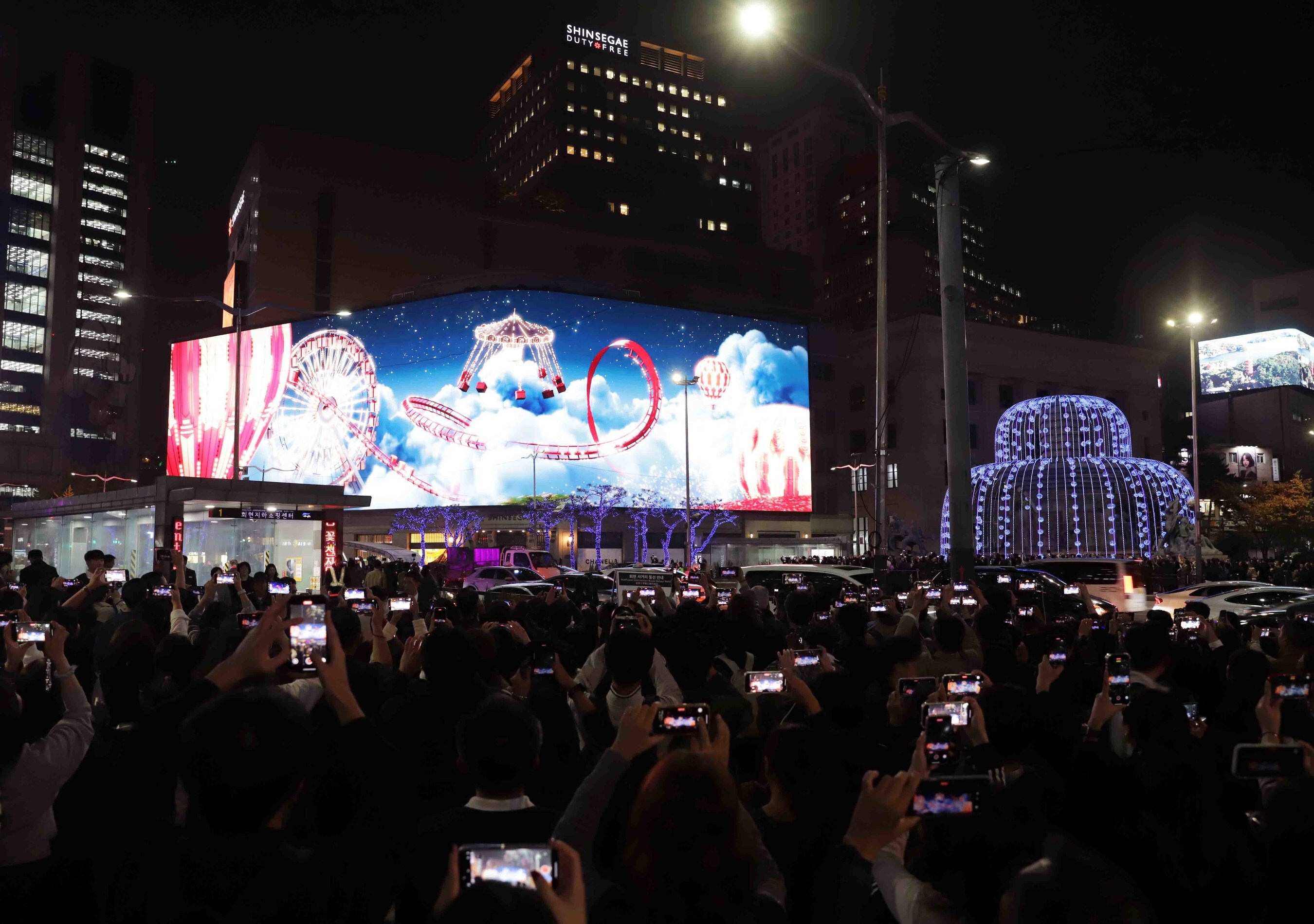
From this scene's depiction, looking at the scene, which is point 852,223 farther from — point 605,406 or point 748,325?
point 605,406

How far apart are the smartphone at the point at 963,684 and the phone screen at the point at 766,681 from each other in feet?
2.78

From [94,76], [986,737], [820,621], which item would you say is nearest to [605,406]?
[820,621]

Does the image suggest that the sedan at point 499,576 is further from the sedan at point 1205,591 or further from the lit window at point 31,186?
the lit window at point 31,186

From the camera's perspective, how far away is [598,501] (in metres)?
62.9

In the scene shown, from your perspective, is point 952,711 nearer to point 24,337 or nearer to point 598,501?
point 598,501

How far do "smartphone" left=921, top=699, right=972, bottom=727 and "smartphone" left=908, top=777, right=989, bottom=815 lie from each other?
67.6 inches

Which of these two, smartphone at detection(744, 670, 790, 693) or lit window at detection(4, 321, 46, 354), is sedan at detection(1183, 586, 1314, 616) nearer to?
smartphone at detection(744, 670, 790, 693)

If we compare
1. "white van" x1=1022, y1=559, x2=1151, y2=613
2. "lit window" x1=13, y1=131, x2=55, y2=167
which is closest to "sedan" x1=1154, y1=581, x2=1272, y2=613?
"white van" x1=1022, y1=559, x2=1151, y2=613

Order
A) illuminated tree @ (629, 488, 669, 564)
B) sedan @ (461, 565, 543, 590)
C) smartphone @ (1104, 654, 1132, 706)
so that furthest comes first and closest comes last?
illuminated tree @ (629, 488, 669, 564) < sedan @ (461, 565, 543, 590) < smartphone @ (1104, 654, 1132, 706)

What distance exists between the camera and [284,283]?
78438 mm

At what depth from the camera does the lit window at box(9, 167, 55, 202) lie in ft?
380

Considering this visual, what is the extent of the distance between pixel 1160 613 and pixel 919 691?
4.21 metres

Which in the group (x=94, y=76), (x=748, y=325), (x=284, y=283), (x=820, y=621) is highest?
(x=94, y=76)

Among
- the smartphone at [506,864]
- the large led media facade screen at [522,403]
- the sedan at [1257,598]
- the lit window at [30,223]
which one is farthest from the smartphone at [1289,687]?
the lit window at [30,223]
